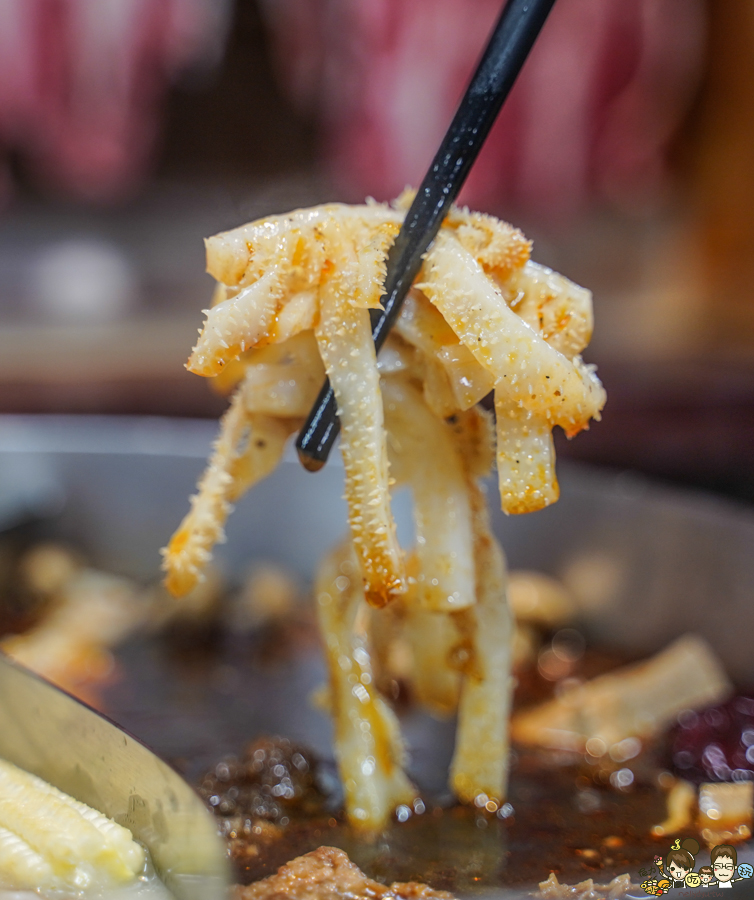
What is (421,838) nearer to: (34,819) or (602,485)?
(34,819)

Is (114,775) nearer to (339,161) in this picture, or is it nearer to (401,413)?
(401,413)

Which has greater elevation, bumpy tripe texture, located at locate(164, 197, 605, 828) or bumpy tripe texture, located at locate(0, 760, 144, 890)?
bumpy tripe texture, located at locate(164, 197, 605, 828)

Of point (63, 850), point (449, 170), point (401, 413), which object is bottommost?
point (63, 850)

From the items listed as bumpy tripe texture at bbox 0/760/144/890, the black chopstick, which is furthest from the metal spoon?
the black chopstick

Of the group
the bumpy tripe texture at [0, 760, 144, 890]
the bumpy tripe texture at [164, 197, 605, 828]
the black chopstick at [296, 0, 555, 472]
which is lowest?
the bumpy tripe texture at [0, 760, 144, 890]

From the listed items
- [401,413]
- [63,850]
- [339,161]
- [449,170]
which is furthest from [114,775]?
[339,161]

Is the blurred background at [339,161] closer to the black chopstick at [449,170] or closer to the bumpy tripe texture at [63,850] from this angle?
the black chopstick at [449,170]

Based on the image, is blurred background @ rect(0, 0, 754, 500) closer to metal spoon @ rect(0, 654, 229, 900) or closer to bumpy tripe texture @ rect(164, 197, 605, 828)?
bumpy tripe texture @ rect(164, 197, 605, 828)

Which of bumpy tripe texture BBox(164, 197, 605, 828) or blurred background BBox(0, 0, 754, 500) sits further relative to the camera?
blurred background BBox(0, 0, 754, 500)
